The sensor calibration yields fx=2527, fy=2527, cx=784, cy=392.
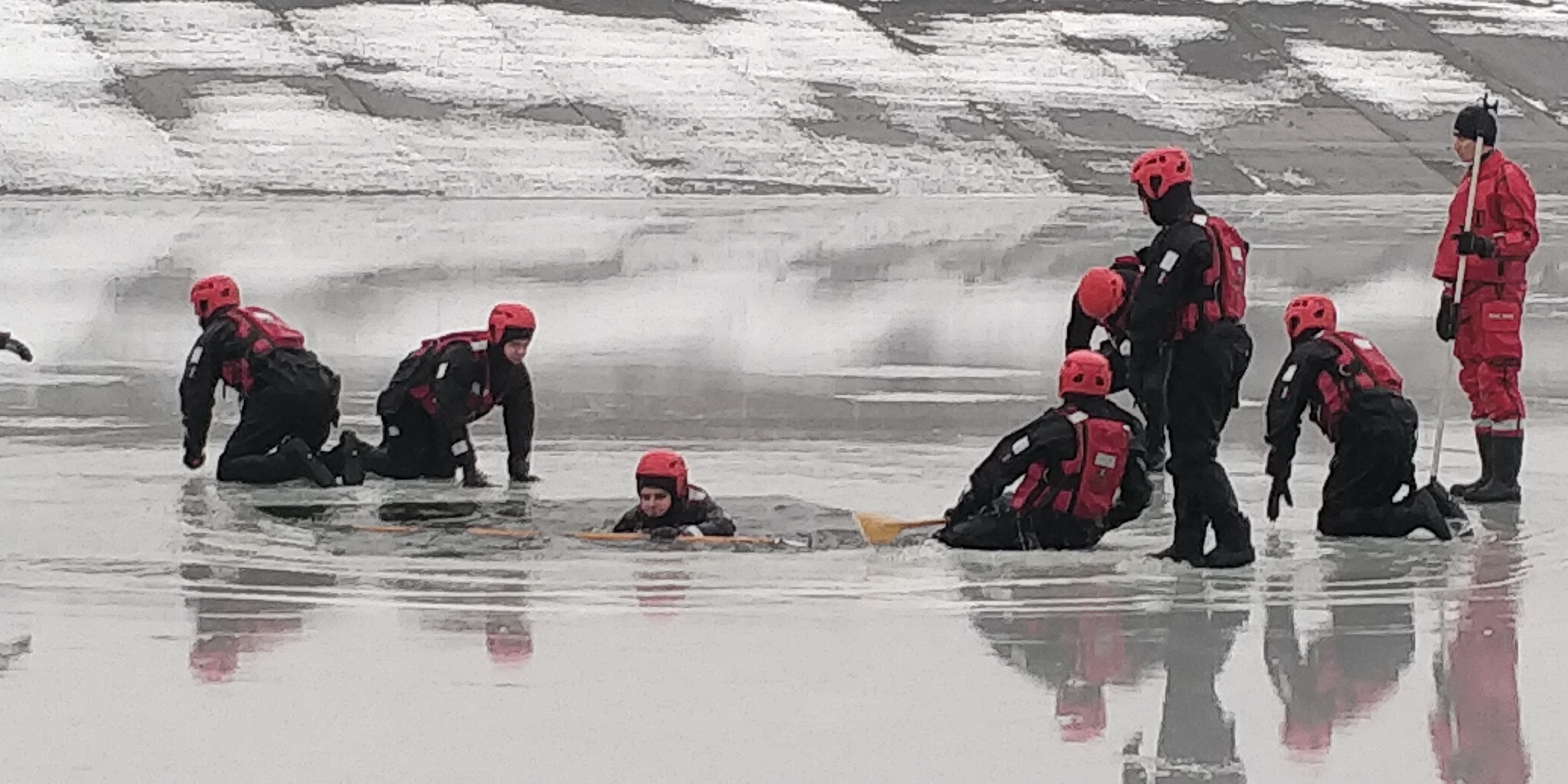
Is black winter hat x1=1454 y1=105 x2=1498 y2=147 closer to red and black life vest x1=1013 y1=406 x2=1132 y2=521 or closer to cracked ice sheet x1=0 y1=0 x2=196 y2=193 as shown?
red and black life vest x1=1013 y1=406 x2=1132 y2=521

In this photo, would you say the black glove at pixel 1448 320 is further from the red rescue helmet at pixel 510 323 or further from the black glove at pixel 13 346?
the black glove at pixel 13 346

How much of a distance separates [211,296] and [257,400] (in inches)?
20.5

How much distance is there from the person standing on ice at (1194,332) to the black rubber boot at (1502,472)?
202 cm

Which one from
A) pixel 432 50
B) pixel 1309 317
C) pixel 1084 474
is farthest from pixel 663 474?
pixel 432 50

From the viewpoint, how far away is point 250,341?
36.4ft

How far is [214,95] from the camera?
27.8 metres

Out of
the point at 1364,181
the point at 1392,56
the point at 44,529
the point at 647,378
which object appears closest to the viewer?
the point at 44,529

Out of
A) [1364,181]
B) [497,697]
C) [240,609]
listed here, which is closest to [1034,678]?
[497,697]

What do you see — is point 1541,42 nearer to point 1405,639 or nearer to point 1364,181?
point 1364,181

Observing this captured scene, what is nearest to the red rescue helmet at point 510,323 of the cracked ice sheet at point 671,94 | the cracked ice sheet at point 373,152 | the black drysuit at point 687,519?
the black drysuit at point 687,519

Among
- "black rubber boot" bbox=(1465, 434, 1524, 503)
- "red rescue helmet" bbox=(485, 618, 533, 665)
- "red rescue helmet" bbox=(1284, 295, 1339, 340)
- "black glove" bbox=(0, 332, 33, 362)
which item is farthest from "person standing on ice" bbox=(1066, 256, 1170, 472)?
"black glove" bbox=(0, 332, 33, 362)

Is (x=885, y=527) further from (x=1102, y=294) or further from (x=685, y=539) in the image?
(x=1102, y=294)

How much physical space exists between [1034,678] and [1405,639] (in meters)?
1.36

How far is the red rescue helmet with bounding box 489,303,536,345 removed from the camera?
10.9 m
